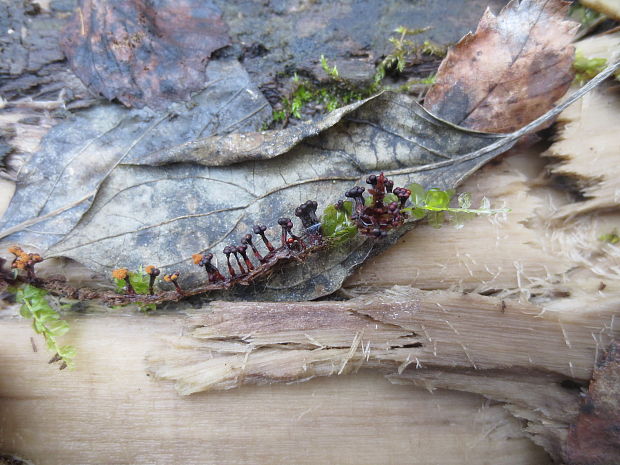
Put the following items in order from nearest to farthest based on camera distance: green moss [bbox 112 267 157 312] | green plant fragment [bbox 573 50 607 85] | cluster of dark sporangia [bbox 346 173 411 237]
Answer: cluster of dark sporangia [bbox 346 173 411 237] → green moss [bbox 112 267 157 312] → green plant fragment [bbox 573 50 607 85]

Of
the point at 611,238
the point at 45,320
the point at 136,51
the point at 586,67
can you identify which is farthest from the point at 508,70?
the point at 45,320

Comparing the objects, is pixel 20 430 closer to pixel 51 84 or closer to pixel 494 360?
pixel 51 84

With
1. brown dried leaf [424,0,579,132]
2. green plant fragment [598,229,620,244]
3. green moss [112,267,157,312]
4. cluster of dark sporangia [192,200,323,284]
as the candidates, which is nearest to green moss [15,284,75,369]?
green moss [112,267,157,312]

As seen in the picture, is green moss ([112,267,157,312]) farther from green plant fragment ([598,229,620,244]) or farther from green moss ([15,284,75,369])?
green plant fragment ([598,229,620,244])

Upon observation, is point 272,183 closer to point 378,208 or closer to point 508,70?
point 378,208

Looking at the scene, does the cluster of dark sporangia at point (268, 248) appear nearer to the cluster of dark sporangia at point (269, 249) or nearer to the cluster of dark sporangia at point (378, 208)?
the cluster of dark sporangia at point (269, 249)

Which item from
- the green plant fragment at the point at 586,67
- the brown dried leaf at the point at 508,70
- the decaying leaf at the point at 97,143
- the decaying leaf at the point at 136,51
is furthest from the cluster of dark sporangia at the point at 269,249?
the green plant fragment at the point at 586,67

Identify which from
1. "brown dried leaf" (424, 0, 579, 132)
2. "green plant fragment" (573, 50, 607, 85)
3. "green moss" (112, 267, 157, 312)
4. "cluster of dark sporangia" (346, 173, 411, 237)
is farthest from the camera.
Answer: "green plant fragment" (573, 50, 607, 85)
